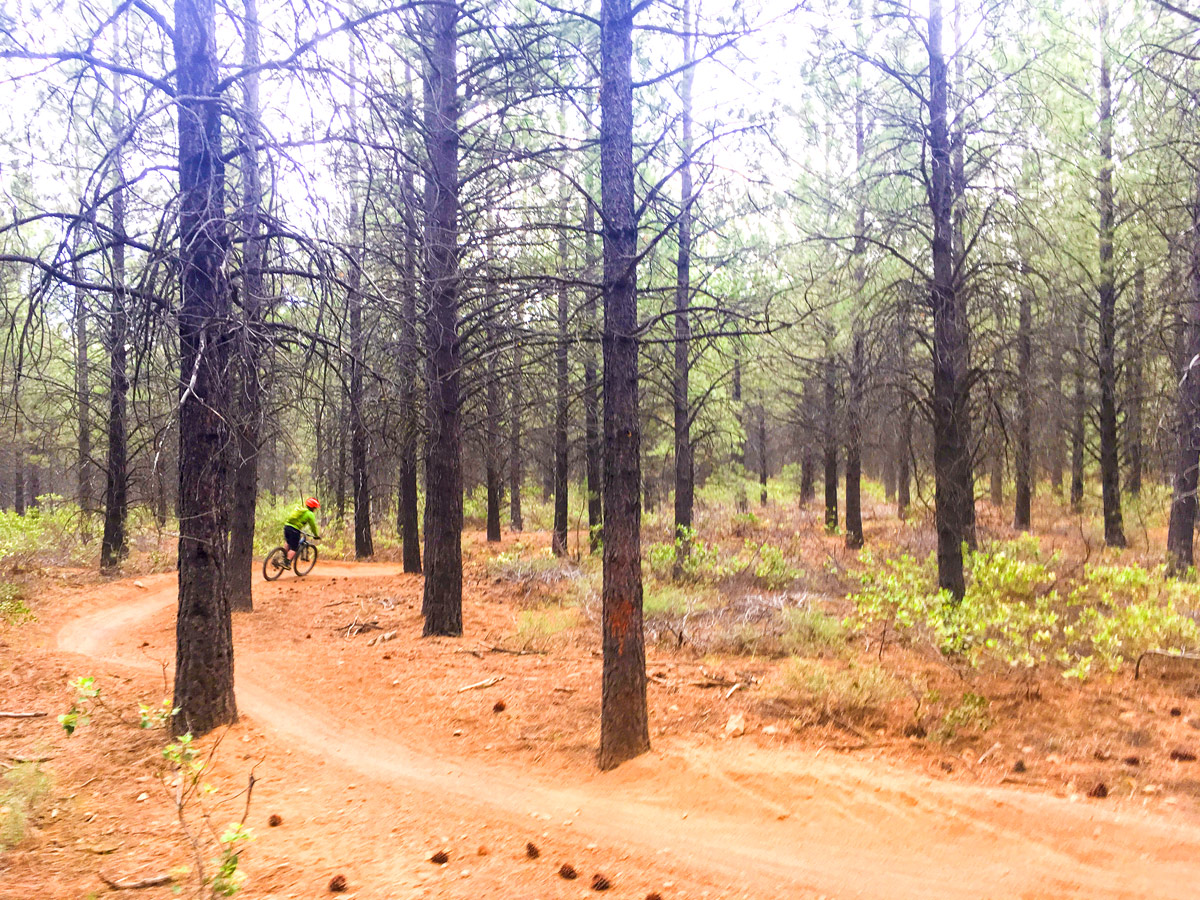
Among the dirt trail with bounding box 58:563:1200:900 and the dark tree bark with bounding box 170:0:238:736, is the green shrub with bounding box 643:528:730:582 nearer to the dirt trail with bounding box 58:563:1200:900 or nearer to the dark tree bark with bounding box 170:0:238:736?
the dirt trail with bounding box 58:563:1200:900

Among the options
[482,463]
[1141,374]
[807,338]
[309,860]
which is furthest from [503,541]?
[309,860]

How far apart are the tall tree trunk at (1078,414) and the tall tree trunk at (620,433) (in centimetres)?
1204

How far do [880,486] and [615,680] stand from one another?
112 ft

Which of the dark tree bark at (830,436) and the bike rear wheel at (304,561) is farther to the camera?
the dark tree bark at (830,436)

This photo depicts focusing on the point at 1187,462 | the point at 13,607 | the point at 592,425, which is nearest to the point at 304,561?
the point at 13,607

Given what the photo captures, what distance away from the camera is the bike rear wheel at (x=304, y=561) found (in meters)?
17.7

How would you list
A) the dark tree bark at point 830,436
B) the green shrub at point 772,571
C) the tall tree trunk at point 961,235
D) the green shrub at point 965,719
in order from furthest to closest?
the dark tree bark at point 830,436
the green shrub at point 772,571
the tall tree trunk at point 961,235
the green shrub at point 965,719

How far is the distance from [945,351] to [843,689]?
18.4ft

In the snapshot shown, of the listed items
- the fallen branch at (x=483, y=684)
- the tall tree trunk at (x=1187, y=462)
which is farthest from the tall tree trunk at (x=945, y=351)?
the fallen branch at (x=483, y=684)

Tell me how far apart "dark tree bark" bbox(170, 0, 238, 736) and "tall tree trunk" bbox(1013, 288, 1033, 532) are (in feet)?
32.7

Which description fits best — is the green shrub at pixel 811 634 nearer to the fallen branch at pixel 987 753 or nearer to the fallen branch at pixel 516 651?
the fallen branch at pixel 987 753

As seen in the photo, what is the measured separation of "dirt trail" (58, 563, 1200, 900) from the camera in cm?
469

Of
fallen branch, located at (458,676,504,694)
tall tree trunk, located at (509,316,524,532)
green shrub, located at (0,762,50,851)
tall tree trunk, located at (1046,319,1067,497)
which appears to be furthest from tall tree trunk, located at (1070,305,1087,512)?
green shrub, located at (0,762,50,851)

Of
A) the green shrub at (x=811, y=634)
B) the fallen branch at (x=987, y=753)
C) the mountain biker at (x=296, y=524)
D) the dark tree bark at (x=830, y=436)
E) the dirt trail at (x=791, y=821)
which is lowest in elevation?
the dirt trail at (x=791, y=821)
